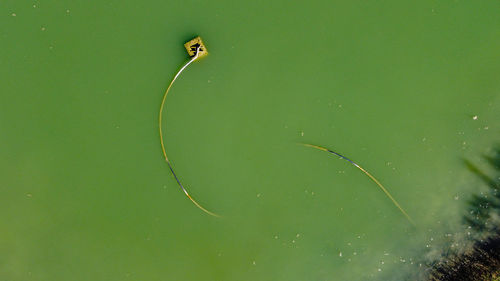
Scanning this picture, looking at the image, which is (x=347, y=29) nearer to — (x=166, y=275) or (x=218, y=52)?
(x=218, y=52)

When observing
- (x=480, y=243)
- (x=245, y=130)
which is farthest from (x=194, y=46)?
(x=480, y=243)

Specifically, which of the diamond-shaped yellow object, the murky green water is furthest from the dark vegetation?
the diamond-shaped yellow object

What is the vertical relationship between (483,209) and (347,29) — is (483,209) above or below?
below

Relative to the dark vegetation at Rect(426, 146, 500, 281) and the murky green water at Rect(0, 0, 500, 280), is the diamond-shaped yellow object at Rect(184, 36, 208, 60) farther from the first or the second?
the dark vegetation at Rect(426, 146, 500, 281)

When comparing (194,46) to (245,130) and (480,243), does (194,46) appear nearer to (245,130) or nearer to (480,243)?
(245,130)

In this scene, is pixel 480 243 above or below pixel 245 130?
below

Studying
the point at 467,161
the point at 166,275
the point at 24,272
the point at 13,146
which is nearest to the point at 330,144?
the point at 467,161

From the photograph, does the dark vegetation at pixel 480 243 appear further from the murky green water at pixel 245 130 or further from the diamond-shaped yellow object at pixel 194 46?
the diamond-shaped yellow object at pixel 194 46

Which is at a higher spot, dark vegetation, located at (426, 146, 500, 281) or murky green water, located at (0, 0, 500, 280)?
murky green water, located at (0, 0, 500, 280)

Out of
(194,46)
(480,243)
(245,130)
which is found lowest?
(480,243)
